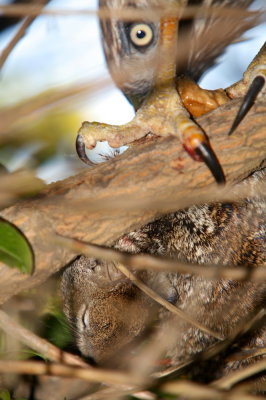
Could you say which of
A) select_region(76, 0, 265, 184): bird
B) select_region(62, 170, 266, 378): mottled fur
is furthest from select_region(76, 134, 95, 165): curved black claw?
select_region(62, 170, 266, 378): mottled fur

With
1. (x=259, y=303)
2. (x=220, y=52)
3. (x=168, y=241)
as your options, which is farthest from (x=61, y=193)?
(x=220, y=52)

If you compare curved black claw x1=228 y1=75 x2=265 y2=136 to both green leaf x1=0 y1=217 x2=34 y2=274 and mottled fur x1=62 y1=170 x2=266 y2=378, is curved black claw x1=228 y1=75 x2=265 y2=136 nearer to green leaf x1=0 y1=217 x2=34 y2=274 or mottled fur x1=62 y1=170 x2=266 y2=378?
mottled fur x1=62 y1=170 x2=266 y2=378

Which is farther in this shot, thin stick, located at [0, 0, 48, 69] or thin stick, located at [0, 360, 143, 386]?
thin stick, located at [0, 0, 48, 69]

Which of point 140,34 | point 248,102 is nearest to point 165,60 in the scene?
point 248,102

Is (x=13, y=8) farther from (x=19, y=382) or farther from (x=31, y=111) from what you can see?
(x=19, y=382)

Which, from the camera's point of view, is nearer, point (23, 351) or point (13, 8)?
point (13, 8)

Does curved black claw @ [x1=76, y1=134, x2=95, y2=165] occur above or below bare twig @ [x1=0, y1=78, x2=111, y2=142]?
A: above

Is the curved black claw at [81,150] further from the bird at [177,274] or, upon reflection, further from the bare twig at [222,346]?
the bare twig at [222,346]
